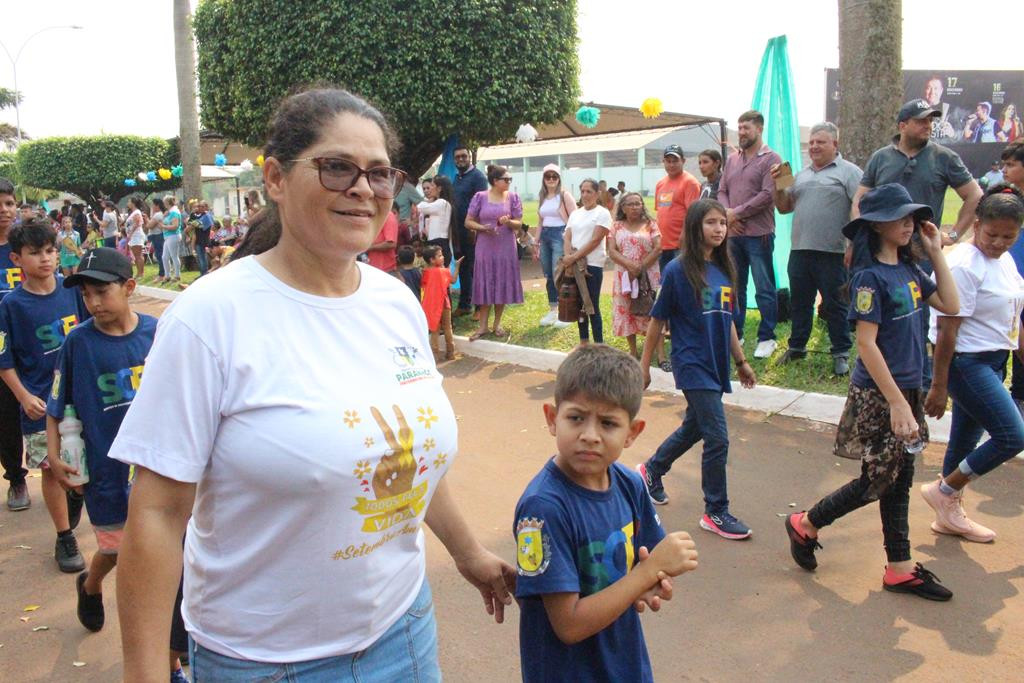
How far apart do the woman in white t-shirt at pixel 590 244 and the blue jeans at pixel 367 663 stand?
7.10 meters

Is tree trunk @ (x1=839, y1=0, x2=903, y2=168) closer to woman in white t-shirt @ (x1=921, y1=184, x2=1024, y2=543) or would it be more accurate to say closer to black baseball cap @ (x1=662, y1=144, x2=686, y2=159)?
black baseball cap @ (x1=662, y1=144, x2=686, y2=159)

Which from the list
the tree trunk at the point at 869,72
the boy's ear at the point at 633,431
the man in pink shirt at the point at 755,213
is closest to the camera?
the boy's ear at the point at 633,431

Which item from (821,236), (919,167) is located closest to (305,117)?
(919,167)

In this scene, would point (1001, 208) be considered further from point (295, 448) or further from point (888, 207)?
point (295, 448)

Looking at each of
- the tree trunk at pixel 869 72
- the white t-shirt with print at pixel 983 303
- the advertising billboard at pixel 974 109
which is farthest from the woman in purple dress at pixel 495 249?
the advertising billboard at pixel 974 109

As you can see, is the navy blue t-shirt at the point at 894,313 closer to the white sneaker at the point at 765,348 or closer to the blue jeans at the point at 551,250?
the white sneaker at the point at 765,348

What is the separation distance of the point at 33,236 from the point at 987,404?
532cm

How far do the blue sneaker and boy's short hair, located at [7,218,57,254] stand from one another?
13.6 feet

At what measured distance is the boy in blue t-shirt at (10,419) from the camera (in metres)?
5.50

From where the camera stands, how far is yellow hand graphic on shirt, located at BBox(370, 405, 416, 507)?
5.74 feet

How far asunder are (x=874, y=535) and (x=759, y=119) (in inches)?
190

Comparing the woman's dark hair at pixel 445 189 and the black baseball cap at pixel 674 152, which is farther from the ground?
the black baseball cap at pixel 674 152

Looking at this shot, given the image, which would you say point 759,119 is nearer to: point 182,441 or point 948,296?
point 948,296

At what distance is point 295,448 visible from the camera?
5.32 feet
